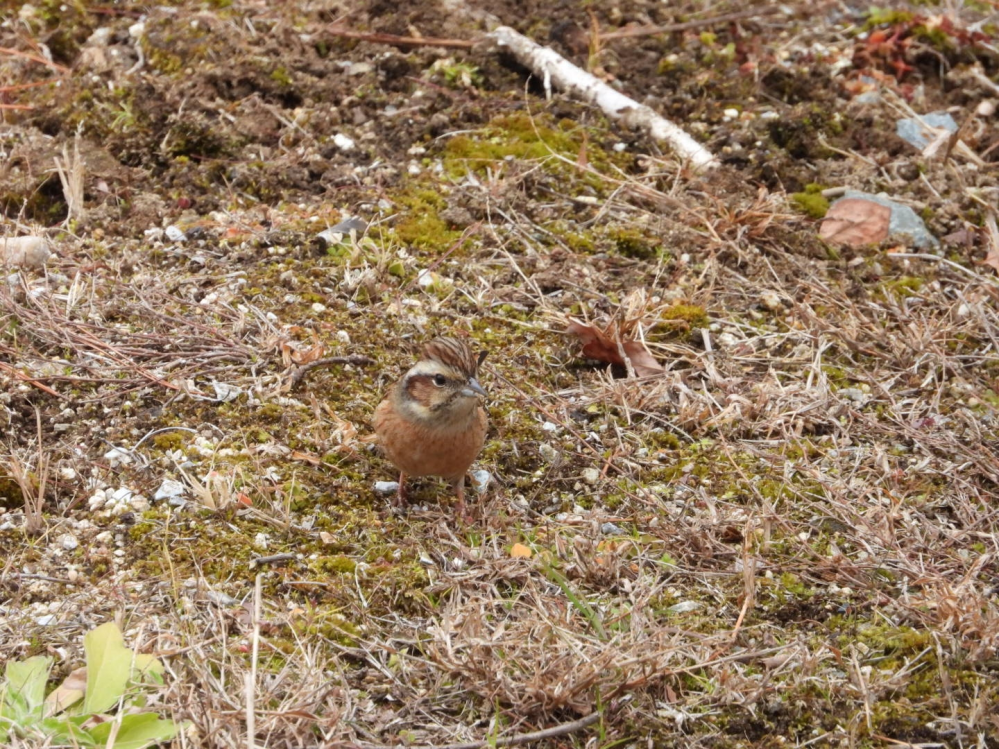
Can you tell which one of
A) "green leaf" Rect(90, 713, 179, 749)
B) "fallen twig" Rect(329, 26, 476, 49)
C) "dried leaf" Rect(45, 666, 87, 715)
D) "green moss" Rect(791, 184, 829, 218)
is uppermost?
"green leaf" Rect(90, 713, 179, 749)

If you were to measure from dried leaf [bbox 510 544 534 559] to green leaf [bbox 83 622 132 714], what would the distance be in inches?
58.6

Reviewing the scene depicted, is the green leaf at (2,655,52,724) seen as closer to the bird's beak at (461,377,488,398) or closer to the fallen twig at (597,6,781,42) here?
the bird's beak at (461,377,488,398)

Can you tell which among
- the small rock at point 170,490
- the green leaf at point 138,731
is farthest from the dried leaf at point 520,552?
the green leaf at point 138,731

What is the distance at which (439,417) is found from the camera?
460cm

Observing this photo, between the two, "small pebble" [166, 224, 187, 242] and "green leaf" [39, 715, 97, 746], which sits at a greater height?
"green leaf" [39, 715, 97, 746]

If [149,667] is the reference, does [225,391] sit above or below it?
below

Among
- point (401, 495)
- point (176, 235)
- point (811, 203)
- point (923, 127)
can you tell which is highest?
point (923, 127)

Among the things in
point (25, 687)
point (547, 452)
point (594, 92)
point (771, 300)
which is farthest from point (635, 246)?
point (25, 687)

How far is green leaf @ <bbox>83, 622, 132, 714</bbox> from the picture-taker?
3445 millimetres

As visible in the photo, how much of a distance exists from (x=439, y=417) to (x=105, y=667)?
164 cm

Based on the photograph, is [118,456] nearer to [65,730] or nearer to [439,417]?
[439,417]

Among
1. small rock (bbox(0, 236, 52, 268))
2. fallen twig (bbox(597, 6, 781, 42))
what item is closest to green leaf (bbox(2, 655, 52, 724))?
small rock (bbox(0, 236, 52, 268))

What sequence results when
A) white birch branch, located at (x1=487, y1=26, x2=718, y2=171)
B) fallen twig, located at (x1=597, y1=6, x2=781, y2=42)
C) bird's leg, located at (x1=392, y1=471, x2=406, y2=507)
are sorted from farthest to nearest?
fallen twig, located at (x1=597, y1=6, x2=781, y2=42), white birch branch, located at (x1=487, y1=26, x2=718, y2=171), bird's leg, located at (x1=392, y1=471, x2=406, y2=507)

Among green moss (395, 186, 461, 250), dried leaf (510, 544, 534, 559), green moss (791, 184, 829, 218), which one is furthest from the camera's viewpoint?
green moss (791, 184, 829, 218)
